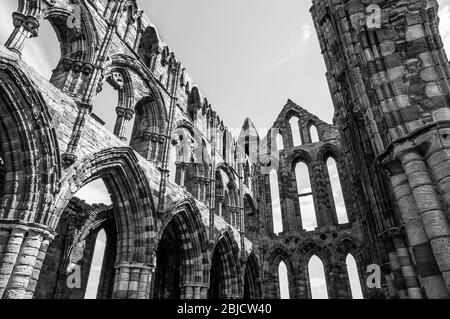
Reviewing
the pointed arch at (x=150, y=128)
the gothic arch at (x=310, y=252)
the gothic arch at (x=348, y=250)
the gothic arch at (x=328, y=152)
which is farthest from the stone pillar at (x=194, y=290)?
the gothic arch at (x=328, y=152)

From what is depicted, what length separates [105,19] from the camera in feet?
37.0

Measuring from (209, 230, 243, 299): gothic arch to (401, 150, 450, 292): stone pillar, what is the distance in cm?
1231

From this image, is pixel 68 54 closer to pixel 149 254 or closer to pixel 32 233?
pixel 32 233

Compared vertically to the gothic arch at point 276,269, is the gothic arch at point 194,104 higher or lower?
higher

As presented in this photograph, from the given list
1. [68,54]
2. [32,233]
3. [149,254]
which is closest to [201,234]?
[149,254]

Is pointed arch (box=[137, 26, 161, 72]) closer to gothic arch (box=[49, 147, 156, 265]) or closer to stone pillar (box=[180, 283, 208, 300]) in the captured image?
gothic arch (box=[49, 147, 156, 265])

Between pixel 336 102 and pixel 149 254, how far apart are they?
9.01m

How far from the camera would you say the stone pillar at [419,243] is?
10.5ft

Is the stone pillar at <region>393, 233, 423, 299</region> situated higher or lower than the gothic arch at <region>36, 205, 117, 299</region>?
lower

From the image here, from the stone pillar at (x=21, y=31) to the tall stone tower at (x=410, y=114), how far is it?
7426mm

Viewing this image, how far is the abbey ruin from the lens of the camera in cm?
412

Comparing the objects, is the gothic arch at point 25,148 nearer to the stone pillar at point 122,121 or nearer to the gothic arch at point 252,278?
the stone pillar at point 122,121

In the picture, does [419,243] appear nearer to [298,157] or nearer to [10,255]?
[10,255]

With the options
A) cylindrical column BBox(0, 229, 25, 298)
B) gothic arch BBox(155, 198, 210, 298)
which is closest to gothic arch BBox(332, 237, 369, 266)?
gothic arch BBox(155, 198, 210, 298)
